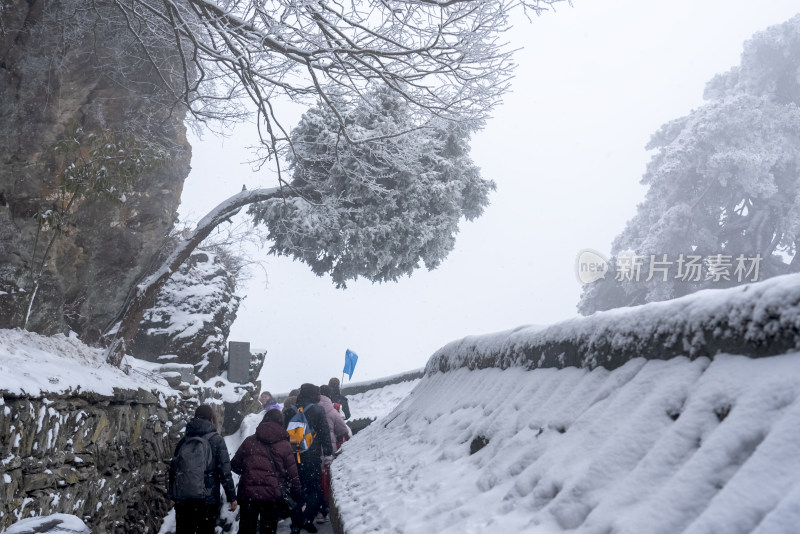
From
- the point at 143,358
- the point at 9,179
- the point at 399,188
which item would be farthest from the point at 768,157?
the point at 9,179

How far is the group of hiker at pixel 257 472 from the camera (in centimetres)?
547

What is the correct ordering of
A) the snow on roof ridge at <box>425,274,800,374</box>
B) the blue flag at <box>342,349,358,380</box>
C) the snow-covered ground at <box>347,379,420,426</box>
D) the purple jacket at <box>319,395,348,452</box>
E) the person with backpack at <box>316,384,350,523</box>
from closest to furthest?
the snow on roof ridge at <box>425,274,800,374</box> < the person with backpack at <box>316,384,350,523</box> < the purple jacket at <box>319,395,348,452</box> < the snow-covered ground at <box>347,379,420,426</box> < the blue flag at <box>342,349,358,380</box>

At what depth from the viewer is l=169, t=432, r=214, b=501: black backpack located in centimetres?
539

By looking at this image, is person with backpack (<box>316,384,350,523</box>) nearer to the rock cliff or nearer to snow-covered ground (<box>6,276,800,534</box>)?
the rock cliff

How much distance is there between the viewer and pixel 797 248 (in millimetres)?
22156

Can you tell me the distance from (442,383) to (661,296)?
Answer: 20718 millimetres

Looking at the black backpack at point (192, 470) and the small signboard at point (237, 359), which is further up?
the small signboard at point (237, 359)

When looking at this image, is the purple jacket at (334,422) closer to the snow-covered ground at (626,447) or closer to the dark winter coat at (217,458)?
the dark winter coat at (217,458)

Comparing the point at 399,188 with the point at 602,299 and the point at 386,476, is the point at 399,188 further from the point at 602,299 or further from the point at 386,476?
the point at 602,299

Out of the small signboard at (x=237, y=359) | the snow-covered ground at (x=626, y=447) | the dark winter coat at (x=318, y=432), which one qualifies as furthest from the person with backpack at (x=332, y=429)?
the small signboard at (x=237, y=359)

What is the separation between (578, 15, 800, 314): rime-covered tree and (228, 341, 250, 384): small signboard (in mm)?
15319

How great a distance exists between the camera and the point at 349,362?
1625 cm

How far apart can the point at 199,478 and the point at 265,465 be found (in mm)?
635

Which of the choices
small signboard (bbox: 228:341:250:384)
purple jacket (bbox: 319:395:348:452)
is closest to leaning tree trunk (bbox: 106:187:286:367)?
purple jacket (bbox: 319:395:348:452)
